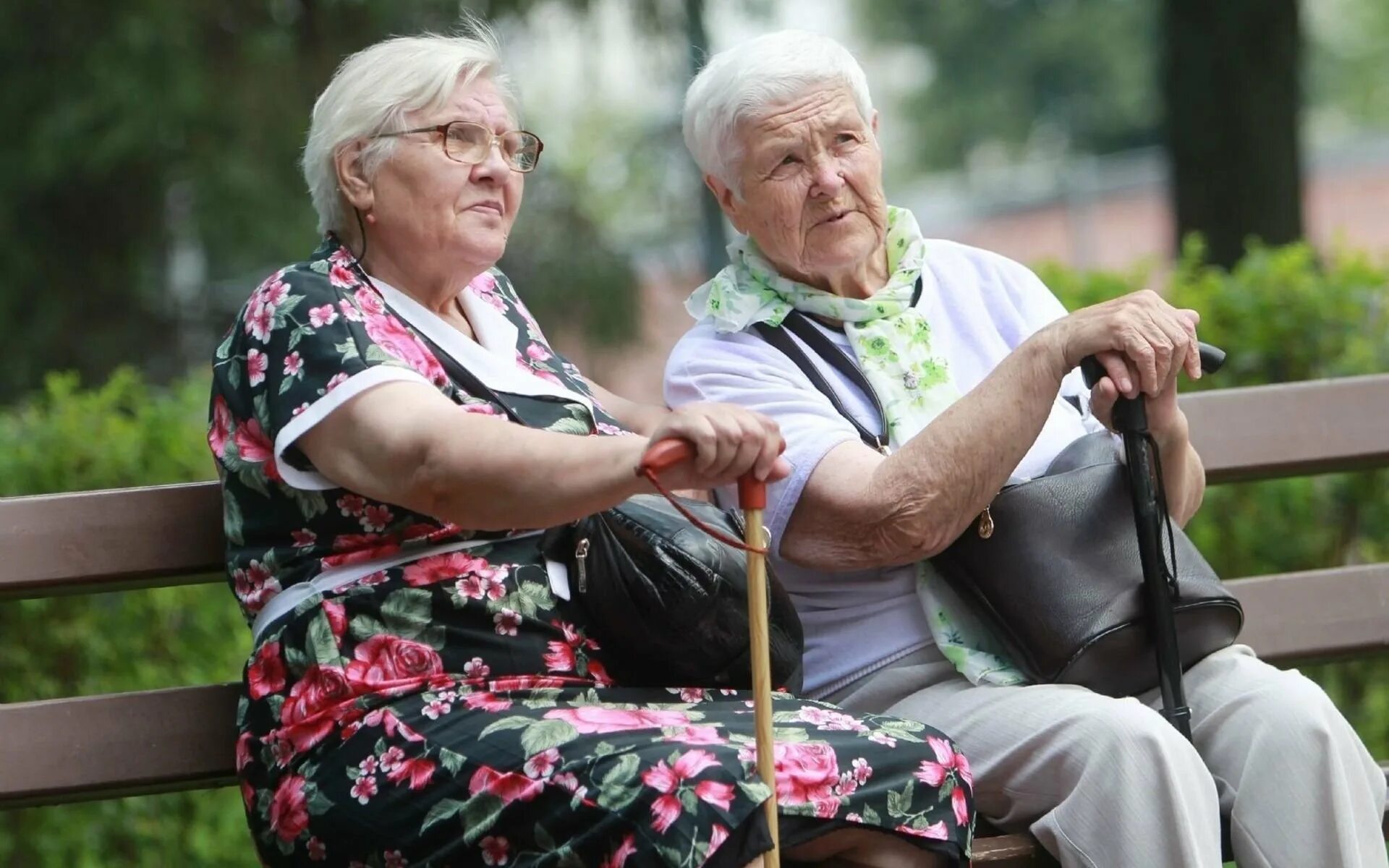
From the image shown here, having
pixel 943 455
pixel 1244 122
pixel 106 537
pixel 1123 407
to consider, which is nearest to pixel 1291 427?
pixel 1123 407

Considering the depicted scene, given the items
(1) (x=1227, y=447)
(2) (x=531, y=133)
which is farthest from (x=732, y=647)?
(1) (x=1227, y=447)

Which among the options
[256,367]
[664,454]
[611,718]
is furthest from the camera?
[256,367]

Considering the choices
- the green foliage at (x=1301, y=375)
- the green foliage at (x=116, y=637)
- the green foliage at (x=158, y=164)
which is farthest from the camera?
the green foliage at (x=158, y=164)

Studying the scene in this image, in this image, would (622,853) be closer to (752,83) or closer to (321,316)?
(321,316)

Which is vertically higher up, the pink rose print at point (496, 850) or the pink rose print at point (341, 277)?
the pink rose print at point (341, 277)

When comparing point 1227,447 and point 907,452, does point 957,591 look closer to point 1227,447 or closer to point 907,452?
point 907,452

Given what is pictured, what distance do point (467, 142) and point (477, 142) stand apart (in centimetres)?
2

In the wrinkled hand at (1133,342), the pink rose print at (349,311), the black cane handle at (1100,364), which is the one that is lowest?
the black cane handle at (1100,364)

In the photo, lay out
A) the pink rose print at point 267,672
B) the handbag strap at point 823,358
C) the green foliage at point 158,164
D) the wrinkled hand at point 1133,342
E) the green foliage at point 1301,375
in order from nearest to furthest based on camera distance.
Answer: the pink rose print at point 267,672, the wrinkled hand at point 1133,342, the handbag strap at point 823,358, the green foliage at point 1301,375, the green foliage at point 158,164

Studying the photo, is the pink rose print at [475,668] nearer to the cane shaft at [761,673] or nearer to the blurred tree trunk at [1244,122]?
the cane shaft at [761,673]

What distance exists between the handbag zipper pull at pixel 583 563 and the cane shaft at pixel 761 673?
1.24 feet

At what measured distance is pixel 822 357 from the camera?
3156 mm

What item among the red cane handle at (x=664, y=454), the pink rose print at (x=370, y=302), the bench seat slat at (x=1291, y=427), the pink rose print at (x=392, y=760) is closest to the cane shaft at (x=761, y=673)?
the red cane handle at (x=664, y=454)

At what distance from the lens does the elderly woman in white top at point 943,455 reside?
2734 mm
